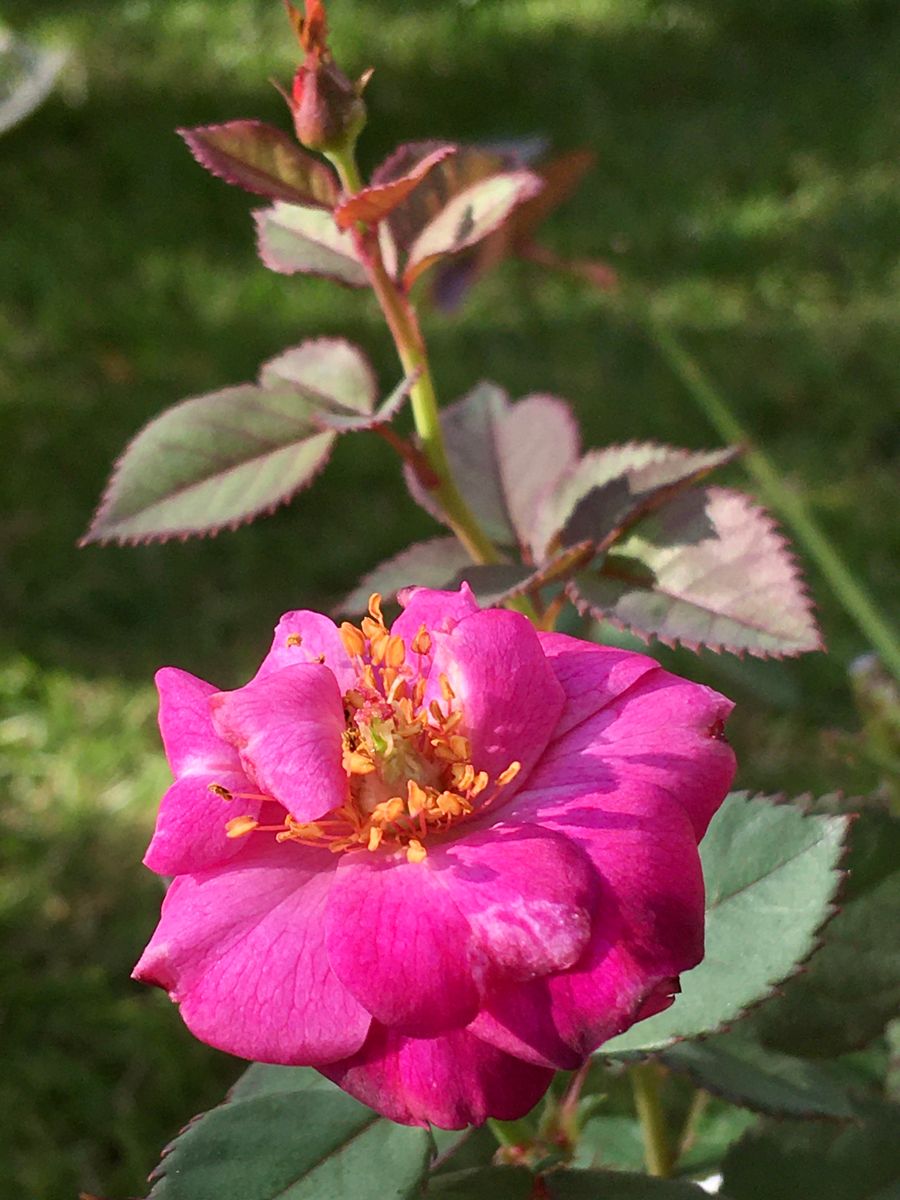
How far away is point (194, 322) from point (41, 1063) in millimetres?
1320

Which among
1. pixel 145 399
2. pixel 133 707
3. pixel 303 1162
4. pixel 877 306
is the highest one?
pixel 303 1162

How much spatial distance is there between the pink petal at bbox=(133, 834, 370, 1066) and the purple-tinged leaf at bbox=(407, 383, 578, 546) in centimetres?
32

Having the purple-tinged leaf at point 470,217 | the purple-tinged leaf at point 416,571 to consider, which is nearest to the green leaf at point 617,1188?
the purple-tinged leaf at point 416,571

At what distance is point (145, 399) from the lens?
209 cm

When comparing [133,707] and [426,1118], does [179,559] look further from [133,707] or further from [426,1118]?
[426,1118]

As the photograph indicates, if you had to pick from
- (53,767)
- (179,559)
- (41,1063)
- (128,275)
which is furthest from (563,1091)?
(128,275)

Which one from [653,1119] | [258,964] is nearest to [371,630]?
[258,964]

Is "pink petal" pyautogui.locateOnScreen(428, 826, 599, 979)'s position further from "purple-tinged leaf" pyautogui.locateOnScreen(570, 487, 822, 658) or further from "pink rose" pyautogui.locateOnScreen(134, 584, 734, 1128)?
"purple-tinged leaf" pyautogui.locateOnScreen(570, 487, 822, 658)

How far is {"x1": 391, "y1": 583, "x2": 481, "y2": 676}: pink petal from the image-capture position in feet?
1.62

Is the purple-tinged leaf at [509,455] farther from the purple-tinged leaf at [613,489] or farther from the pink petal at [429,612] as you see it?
the pink petal at [429,612]

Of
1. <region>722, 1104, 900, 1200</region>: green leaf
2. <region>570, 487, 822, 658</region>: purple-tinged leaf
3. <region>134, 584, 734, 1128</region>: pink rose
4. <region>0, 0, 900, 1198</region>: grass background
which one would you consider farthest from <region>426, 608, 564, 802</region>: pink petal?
<region>0, 0, 900, 1198</region>: grass background

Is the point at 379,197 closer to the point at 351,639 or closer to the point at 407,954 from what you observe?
the point at 351,639

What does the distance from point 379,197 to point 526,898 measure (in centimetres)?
28

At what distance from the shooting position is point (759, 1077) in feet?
1.93
